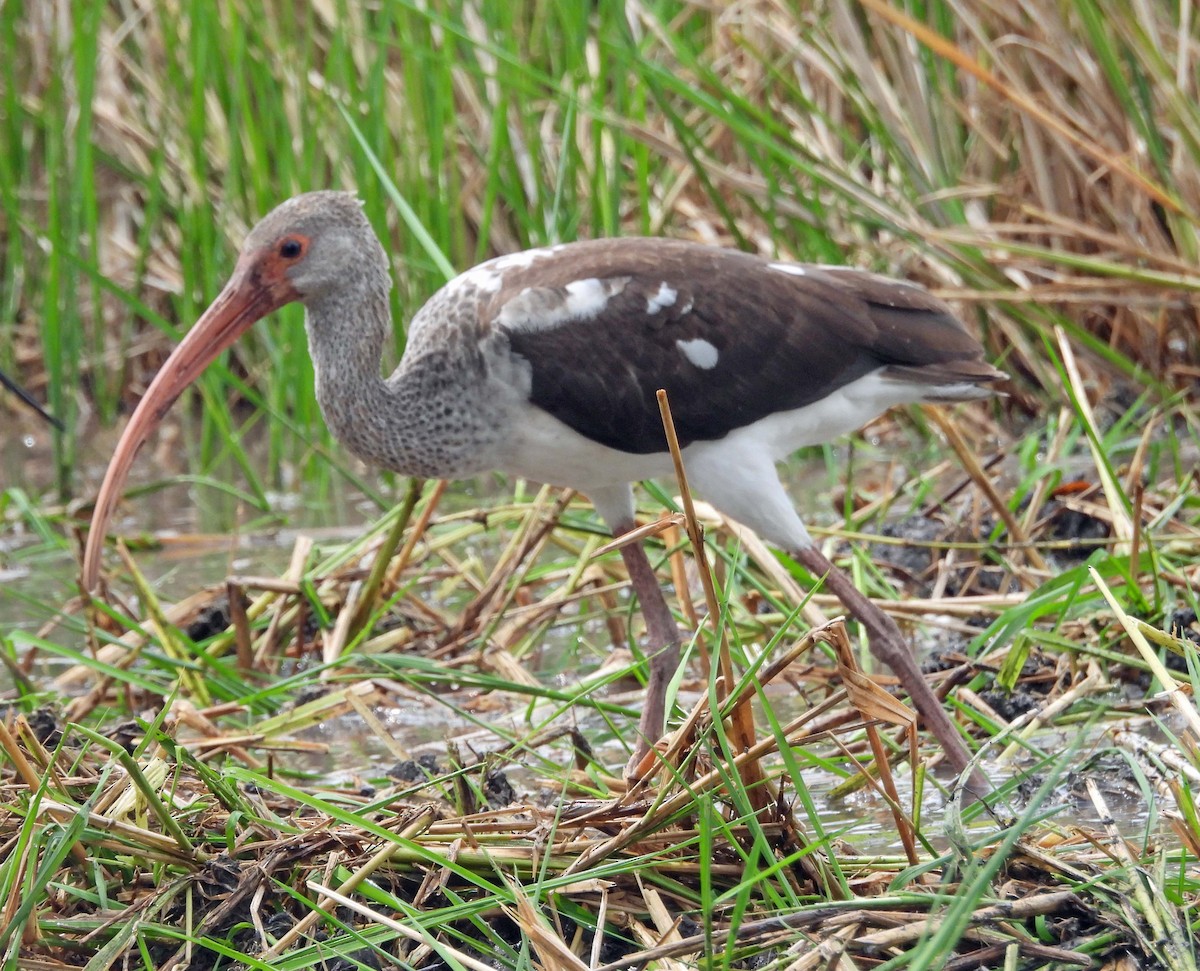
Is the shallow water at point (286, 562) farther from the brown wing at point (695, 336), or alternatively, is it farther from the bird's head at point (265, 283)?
the brown wing at point (695, 336)

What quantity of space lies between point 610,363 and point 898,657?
0.94 meters

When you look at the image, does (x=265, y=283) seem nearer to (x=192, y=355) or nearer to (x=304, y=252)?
(x=304, y=252)

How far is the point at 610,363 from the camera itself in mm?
3852

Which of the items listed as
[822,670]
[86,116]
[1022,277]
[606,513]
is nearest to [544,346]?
[606,513]

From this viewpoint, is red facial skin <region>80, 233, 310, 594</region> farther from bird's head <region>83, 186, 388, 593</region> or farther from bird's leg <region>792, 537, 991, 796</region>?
bird's leg <region>792, 537, 991, 796</region>

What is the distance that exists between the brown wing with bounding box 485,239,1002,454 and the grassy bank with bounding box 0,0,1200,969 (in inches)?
12.1

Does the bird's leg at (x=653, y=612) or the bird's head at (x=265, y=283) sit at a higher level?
the bird's head at (x=265, y=283)

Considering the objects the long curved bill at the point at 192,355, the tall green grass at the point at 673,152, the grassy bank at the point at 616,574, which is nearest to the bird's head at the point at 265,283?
the long curved bill at the point at 192,355

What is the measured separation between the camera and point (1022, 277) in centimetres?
608

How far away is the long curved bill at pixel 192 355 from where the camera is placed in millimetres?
4027

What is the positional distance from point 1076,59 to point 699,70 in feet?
4.56

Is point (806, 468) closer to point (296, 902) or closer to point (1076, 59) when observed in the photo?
point (1076, 59)

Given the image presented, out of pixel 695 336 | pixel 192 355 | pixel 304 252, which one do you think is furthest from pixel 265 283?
pixel 695 336

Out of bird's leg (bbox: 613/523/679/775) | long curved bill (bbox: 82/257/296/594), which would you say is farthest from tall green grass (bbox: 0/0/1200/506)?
bird's leg (bbox: 613/523/679/775)
